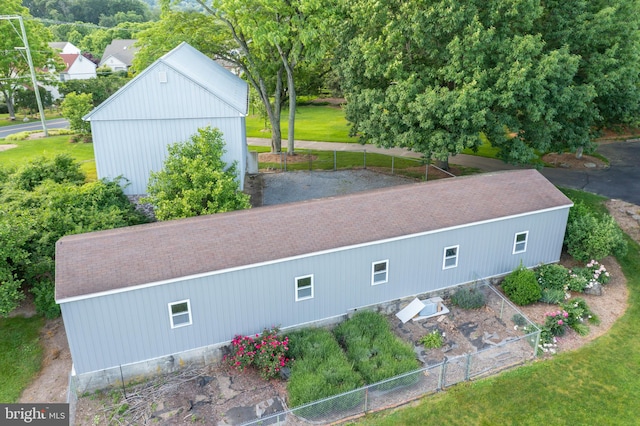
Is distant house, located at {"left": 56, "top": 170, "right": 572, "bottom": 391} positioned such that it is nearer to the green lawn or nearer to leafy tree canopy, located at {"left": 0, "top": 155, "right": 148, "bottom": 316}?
leafy tree canopy, located at {"left": 0, "top": 155, "right": 148, "bottom": 316}

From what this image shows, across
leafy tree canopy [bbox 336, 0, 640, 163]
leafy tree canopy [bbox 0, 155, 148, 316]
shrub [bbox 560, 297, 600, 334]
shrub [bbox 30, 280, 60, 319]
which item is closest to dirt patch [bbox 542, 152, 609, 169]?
leafy tree canopy [bbox 336, 0, 640, 163]

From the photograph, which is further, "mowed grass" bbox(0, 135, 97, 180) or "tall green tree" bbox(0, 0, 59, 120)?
"tall green tree" bbox(0, 0, 59, 120)

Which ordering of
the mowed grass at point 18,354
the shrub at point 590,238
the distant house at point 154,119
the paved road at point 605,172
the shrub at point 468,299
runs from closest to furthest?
the mowed grass at point 18,354
the shrub at point 468,299
the shrub at point 590,238
the distant house at point 154,119
the paved road at point 605,172

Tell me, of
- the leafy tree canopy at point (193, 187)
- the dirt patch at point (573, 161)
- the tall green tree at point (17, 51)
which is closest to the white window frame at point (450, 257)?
the leafy tree canopy at point (193, 187)

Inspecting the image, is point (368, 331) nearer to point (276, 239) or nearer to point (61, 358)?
point (276, 239)

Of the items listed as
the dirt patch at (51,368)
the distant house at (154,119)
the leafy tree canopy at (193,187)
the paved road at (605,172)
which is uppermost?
the distant house at (154,119)

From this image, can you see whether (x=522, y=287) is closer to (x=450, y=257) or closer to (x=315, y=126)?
(x=450, y=257)

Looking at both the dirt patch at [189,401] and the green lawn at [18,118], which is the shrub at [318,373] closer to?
the dirt patch at [189,401]
